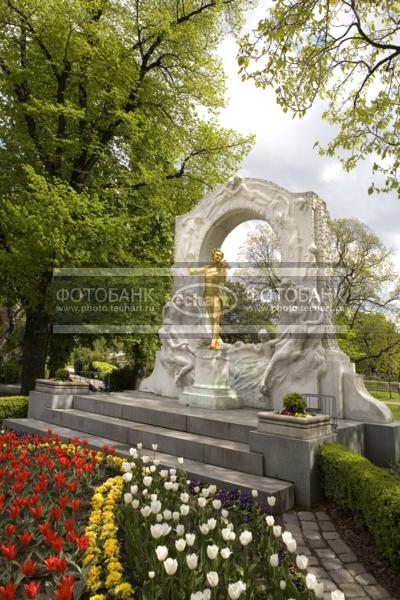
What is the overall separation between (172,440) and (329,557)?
3255 millimetres

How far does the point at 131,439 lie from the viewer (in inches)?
292

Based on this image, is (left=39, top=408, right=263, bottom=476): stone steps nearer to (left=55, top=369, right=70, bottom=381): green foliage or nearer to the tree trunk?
(left=55, top=369, right=70, bottom=381): green foliage

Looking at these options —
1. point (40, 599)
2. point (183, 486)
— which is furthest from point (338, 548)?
point (40, 599)

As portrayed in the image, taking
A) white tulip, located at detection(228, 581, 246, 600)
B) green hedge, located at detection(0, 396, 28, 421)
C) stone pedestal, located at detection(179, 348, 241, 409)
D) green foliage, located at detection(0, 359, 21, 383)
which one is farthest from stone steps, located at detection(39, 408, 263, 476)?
green foliage, located at detection(0, 359, 21, 383)

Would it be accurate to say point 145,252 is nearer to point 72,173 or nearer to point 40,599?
point 72,173

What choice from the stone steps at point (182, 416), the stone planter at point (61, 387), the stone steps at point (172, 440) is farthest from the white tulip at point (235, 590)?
the stone planter at point (61, 387)

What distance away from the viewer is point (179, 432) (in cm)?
737

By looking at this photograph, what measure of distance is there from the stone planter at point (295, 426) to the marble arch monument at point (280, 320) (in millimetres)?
2454

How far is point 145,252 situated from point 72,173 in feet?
12.0

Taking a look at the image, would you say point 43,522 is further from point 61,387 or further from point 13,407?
point 13,407

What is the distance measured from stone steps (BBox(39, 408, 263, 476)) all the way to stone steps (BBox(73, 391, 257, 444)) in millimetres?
107

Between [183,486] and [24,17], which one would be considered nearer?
[183,486]

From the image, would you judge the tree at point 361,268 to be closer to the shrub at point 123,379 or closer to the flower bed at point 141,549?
the shrub at point 123,379

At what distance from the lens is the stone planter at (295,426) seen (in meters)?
5.57
